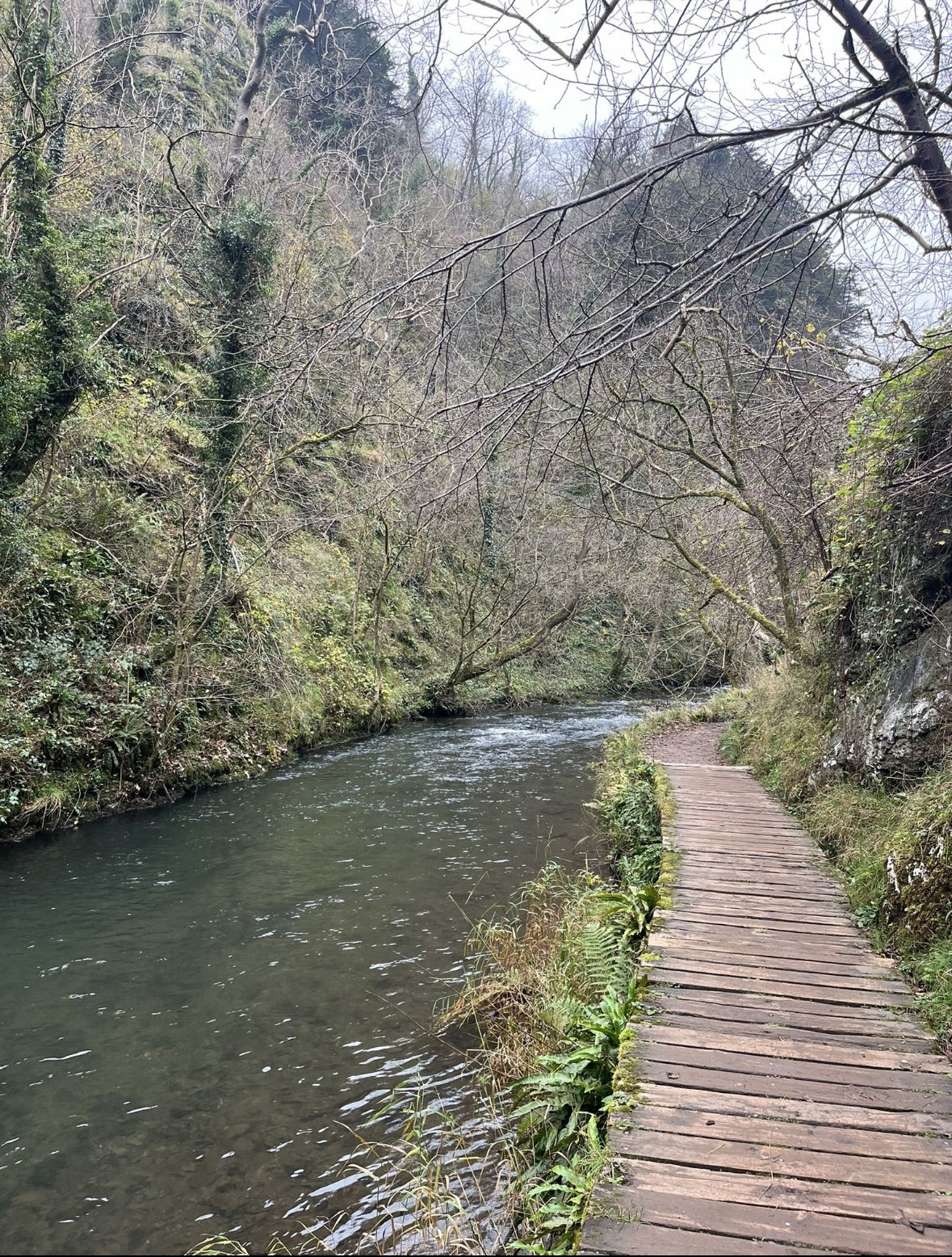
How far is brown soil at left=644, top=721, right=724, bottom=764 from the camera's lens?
12.1m

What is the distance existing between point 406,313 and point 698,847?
5343 millimetres

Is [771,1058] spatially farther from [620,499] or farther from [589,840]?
[620,499]

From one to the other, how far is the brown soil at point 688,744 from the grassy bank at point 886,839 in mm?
2451

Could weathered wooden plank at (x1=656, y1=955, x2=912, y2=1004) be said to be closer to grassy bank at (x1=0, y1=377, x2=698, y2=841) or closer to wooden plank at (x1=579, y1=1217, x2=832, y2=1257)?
wooden plank at (x1=579, y1=1217, x2=832, y2=1257)

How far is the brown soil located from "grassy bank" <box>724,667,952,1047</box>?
2451 millimetres

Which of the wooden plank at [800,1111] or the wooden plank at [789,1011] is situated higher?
the wooden plank at [800,1111]

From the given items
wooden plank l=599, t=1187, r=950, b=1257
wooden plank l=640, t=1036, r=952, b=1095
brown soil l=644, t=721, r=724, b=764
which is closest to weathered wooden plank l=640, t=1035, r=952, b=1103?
wooden plank l=640, t=1036, r=952, b=1095

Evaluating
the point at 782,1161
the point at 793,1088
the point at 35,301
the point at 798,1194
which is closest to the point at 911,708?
the point at 793,1088

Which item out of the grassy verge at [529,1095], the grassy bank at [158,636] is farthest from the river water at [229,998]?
the grassy bank at [158,636]

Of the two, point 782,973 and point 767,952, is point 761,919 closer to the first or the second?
point 767,952

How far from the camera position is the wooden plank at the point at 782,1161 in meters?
2.64

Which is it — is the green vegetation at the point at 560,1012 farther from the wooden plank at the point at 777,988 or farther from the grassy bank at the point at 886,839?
the grassy bank at the point at 886,839

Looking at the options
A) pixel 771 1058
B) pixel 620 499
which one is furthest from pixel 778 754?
pixel 620 499

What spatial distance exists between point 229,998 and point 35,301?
920 cm
